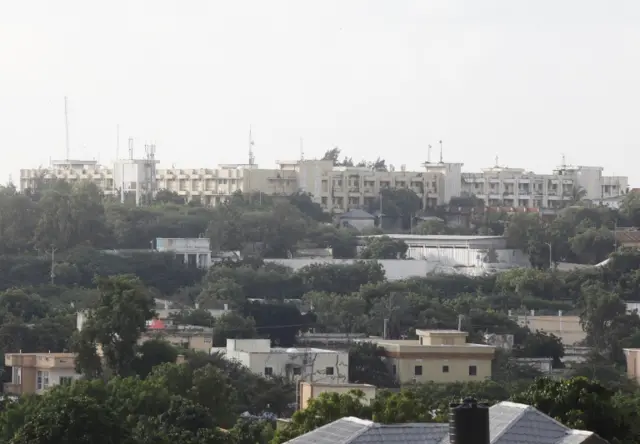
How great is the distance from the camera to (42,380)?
50469 millimetres

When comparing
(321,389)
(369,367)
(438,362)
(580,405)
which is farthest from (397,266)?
(580,405)

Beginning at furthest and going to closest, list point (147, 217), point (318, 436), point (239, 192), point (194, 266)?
point (239, 192), point (147, 217), point (194, 266), point (318, 436)

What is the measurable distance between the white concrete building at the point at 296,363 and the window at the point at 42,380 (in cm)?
446

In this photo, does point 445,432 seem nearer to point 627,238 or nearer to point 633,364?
point 633,364

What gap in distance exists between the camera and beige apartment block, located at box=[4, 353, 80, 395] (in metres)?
50.2

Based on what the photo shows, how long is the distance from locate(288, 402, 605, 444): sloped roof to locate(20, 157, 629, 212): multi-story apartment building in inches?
3079

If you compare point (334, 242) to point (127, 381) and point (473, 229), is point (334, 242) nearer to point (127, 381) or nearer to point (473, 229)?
point (473, 229)

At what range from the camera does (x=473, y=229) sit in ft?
318

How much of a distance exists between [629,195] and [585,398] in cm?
7268

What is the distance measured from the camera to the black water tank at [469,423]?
54.4ft

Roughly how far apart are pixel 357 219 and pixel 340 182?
11.8 feet

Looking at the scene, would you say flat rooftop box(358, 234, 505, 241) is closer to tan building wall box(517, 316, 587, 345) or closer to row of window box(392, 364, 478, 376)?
tan building wall box(517, 316, 587, 345)

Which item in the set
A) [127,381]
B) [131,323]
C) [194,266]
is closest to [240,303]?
[194,266]

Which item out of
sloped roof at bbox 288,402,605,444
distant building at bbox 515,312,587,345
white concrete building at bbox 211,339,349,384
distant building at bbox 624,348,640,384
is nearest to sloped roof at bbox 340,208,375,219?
distant building at bbox 515,312,587,345
